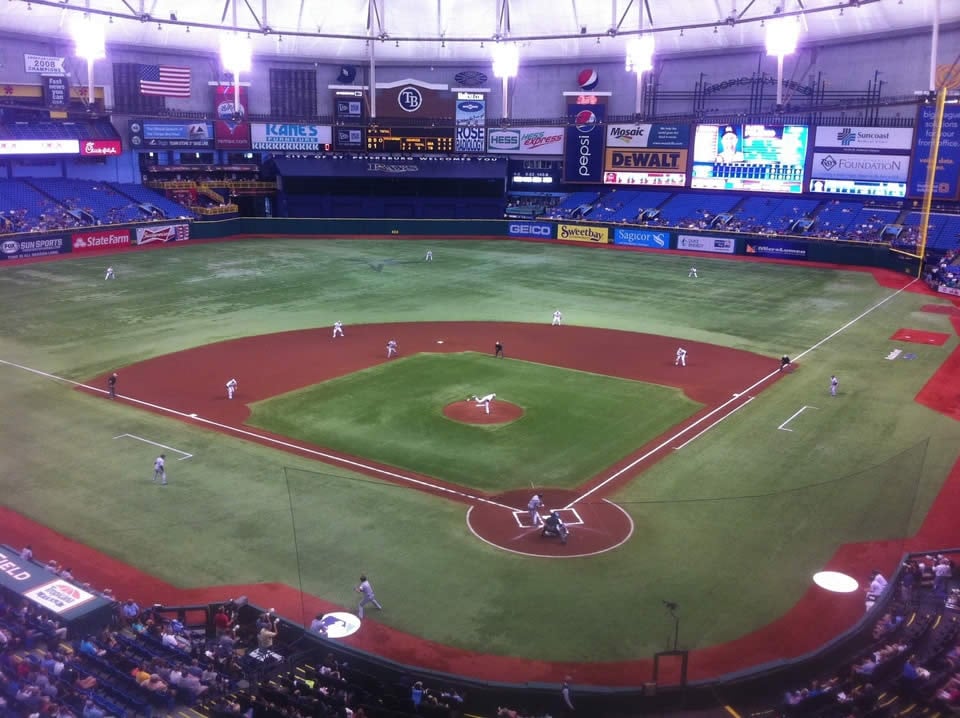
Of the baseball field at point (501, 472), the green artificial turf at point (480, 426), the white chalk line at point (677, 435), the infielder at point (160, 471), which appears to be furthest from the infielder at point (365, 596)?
the infielder at point (160, 471)

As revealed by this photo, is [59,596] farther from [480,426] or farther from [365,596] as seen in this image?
[480,426]

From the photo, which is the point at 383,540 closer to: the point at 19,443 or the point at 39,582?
the point at 39,582

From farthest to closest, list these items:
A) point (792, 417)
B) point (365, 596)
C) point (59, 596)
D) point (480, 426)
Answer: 1. point (792, 417)
2. point (480, 426)
3. point (365, 596)
4. point (59, 596)

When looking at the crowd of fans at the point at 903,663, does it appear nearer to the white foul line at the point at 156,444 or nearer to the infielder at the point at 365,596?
the infielder at the point at 365,596

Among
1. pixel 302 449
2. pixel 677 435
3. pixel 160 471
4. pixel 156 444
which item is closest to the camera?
pixel 160 471

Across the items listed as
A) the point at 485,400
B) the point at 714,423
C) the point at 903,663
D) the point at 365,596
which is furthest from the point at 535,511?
the point at 714,423

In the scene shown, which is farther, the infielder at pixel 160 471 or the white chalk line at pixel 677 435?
the white chalk line at pixel 677 435

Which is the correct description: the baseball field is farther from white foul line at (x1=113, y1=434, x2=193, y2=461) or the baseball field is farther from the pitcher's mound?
the pitcher's mound
